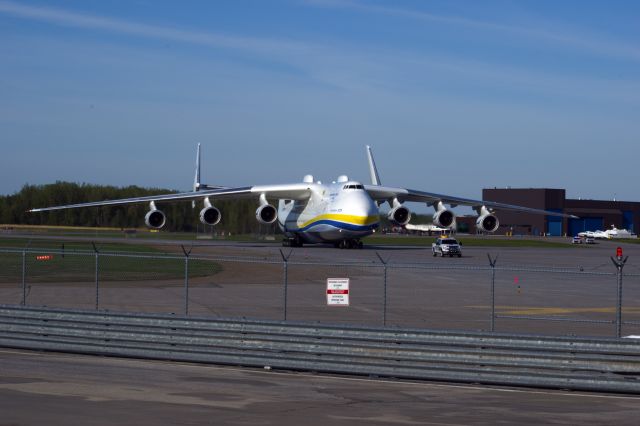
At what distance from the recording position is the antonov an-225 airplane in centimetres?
5522

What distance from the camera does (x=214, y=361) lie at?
16.2 metres

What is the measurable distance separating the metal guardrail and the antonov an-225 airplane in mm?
37513

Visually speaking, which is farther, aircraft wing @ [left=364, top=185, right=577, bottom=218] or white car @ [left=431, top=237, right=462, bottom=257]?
aircraft wing @ [left=364, top=185, right=577, bottom=218]

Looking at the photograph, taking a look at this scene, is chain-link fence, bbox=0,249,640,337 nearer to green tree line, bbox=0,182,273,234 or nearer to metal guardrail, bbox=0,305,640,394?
metal guardrail, bbox=0,305,640,394

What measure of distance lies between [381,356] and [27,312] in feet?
21.3

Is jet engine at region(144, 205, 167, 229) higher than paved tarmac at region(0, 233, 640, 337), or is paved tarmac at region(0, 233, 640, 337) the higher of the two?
jet engine at region(144, 205, 167, 229)

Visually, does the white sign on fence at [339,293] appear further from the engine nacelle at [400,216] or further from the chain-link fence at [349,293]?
the engine nacelle at [400,216]

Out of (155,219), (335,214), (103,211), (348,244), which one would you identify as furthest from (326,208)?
(103,211)

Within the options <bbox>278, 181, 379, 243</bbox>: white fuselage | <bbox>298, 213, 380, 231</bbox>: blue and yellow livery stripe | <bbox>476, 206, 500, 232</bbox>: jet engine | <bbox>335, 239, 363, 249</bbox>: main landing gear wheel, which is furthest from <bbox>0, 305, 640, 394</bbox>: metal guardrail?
<bbox>476, 206, 500, 232</bbox>: jet engine

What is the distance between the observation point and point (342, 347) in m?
15.5

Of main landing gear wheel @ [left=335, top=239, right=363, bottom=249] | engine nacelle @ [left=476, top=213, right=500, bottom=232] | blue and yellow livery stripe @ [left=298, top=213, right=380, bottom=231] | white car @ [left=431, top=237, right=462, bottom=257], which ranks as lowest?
white car @ [left=431, top=237, right=462, bottom=257]

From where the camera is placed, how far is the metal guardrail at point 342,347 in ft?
46.8

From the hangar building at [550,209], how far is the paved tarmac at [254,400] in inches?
4777

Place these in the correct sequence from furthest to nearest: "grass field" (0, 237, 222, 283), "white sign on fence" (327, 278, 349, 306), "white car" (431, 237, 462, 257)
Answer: "white car" (431, 237, 462, 257)
"grass field" (0, 237, 222, 283)
"white sign on fence" (327, 278, 349, 306)
